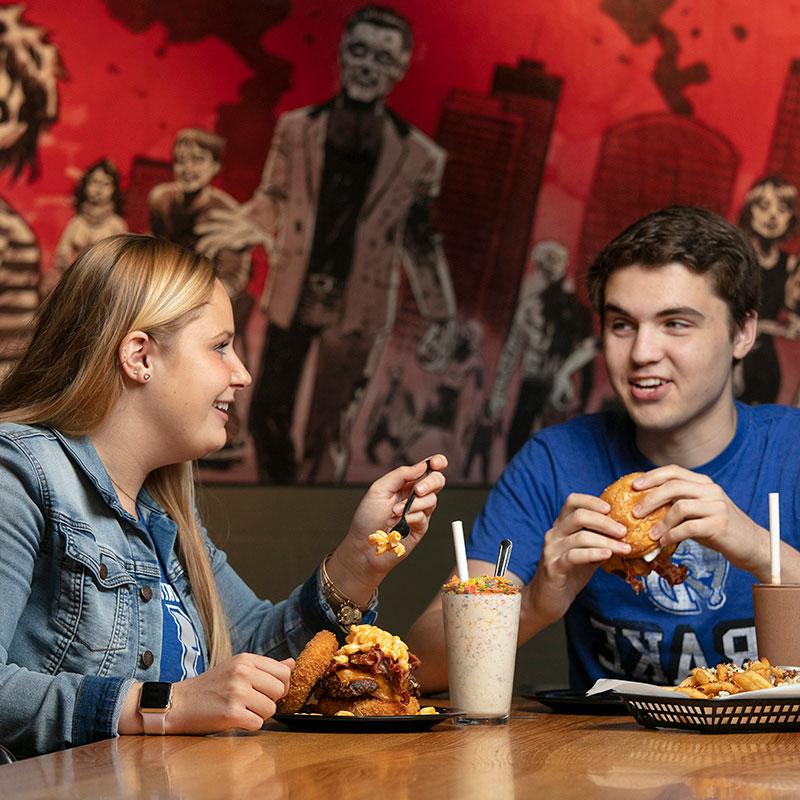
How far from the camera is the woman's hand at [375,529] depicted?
1.98 m

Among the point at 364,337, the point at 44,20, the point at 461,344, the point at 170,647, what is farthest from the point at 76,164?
the point at 170,647

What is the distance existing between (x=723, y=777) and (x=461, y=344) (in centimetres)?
268

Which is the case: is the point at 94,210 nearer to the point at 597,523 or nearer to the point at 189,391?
the point at 189,391

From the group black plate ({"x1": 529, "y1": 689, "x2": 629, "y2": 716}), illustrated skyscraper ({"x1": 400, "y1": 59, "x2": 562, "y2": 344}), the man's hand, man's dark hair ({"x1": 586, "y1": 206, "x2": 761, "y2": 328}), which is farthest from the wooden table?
illustrated skyscraper ({"x1": 400, "y1": 59, "x2": 562, "y2": 344})

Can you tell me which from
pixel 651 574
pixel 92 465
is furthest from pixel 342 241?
pixel 92 465

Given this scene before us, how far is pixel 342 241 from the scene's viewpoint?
378cm

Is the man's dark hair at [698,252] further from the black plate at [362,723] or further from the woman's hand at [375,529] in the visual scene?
the black plate at [362,723]

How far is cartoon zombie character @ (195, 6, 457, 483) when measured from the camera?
147 inches

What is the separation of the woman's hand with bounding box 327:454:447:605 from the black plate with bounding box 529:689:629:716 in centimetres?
33

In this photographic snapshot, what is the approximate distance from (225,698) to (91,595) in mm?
350

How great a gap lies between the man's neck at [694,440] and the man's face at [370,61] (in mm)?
1751

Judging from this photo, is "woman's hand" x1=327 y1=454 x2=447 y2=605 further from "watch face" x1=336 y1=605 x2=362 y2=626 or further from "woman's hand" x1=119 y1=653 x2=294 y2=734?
"woman's hand" x1=119 y1=653 x2=294 y2=734

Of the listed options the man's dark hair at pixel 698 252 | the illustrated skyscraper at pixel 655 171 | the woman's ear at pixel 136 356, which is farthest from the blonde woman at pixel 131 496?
the illustrated skyscraper at pixel 655 171

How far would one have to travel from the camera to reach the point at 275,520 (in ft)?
12.2
